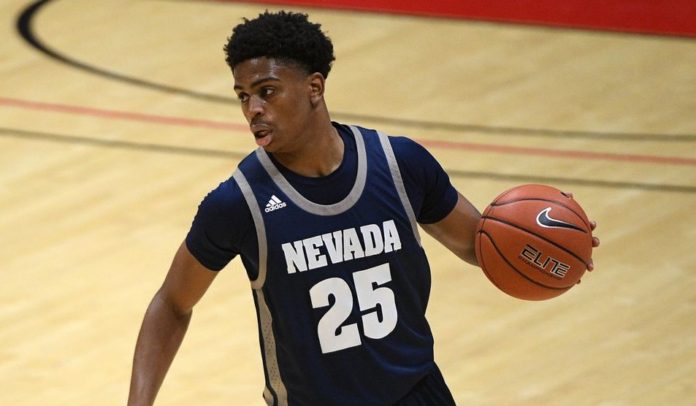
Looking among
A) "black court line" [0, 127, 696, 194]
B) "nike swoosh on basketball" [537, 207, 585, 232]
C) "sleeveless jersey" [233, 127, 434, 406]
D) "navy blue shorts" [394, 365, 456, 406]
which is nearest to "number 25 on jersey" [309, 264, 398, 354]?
"sleeveless jersey" [233, 127, 434, 406]

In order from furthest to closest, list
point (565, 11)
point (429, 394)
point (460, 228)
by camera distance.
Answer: point (565, 11) → point (460, 228) → point (429, 394)

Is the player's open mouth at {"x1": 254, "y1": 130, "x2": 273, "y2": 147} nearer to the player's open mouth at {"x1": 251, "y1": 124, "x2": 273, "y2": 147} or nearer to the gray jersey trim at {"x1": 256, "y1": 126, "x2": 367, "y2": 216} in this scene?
the player's open mouth at {"x1": 251, "y1": 124, "x2": 273, "y2": 147}

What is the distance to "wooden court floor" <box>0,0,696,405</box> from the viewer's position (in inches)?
262

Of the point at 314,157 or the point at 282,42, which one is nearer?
the point at 282,42

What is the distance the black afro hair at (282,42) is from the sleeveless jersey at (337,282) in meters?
0.27

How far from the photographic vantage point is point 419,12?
1145 centimetres

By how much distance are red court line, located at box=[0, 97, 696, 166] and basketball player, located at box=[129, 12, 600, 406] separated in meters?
4.77

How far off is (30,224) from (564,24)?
15.1 feet

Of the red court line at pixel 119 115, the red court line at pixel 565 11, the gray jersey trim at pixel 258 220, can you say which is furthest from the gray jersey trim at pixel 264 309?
the red court line at pixel 565 11

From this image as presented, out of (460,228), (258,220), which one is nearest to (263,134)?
(258,220)

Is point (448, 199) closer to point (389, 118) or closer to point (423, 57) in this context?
point (389, 118)

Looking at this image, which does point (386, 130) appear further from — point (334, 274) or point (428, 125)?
point (334, 274)

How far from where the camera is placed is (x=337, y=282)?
4023mm

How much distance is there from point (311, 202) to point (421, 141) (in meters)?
5.10
